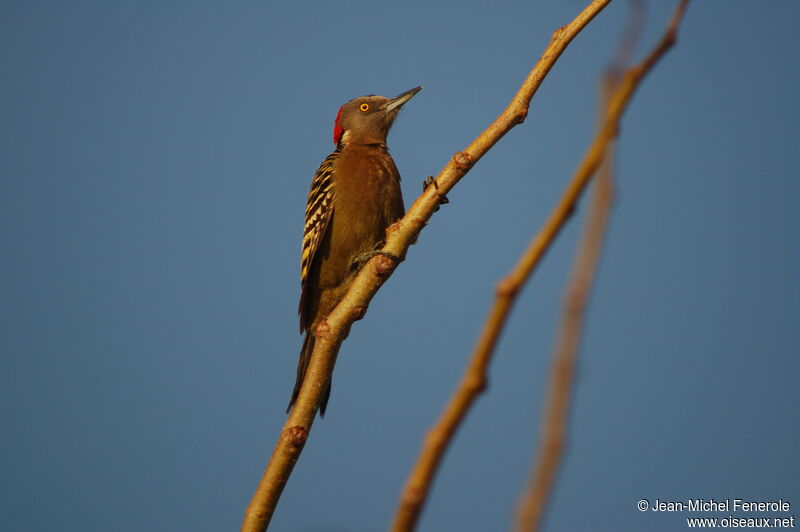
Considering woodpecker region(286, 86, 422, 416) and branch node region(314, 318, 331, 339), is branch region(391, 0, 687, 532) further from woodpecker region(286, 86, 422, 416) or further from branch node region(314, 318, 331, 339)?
woodpecker region(286, 86, 422, 416)

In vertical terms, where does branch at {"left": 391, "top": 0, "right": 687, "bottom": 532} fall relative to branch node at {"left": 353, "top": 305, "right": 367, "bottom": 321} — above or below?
below

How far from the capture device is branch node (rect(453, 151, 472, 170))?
14.1 ft

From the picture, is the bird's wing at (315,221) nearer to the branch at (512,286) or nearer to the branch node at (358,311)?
the branch node at (358,311)

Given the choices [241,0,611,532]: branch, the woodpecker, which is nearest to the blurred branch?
[241,0,611,532]: branch

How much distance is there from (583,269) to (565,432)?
26 cm

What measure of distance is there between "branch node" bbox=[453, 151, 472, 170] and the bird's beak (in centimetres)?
568

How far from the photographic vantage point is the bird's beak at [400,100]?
9820mm

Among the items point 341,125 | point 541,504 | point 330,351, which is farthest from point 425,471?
point 341,125

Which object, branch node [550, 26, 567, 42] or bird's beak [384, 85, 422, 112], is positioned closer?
branch node [550, 26, 567, 42]

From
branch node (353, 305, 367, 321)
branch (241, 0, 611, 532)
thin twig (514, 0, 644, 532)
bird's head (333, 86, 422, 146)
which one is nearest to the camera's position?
thin twig (514, 0, 644, 532)

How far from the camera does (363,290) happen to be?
4547 millimetres

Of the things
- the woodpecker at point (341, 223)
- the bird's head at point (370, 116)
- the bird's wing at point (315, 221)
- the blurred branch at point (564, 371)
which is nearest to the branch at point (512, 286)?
the blurred branch at point (564, 371)

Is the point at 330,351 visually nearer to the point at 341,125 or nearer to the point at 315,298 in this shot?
the point at 315,298

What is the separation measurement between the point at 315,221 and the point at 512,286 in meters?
7.22
